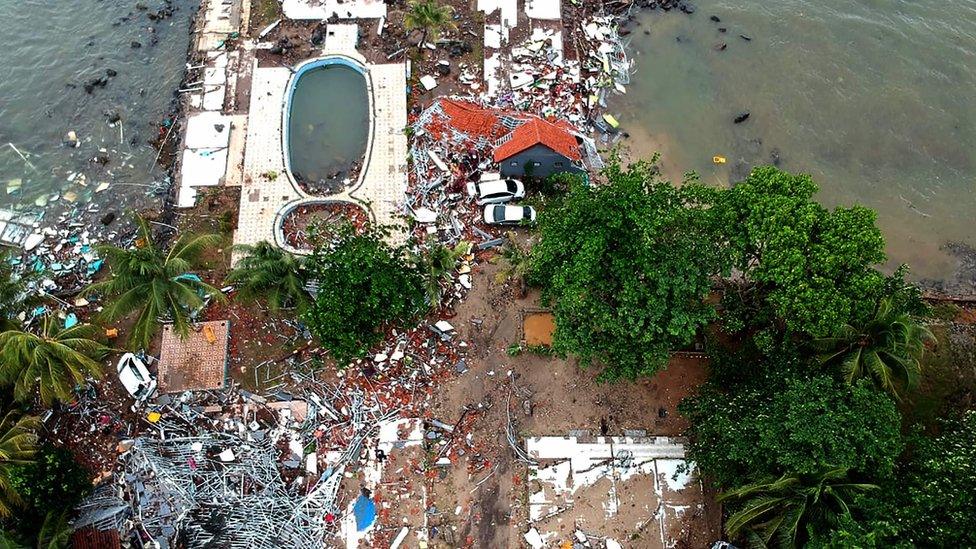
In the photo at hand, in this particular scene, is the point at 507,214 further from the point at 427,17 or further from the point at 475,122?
the point at 427,17

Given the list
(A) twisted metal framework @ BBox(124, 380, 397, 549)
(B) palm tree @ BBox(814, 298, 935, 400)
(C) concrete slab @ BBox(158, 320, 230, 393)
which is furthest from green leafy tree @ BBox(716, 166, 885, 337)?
(C) concrete slab @ BBox(158, 320, 230, 393)

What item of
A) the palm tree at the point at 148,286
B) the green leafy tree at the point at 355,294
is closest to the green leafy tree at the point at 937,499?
the green leafy tree at the point at 355,294

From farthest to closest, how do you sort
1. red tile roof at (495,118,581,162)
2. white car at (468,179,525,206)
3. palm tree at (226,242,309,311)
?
white car at (468,179,525,206)
red tile roof at (495,118,581,162)
palm tree at (226,242,309,311)

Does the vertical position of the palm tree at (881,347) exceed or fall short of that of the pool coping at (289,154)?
it falls short

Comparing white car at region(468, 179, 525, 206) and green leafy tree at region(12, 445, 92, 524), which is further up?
white car at region(468, 179, 525, 206)

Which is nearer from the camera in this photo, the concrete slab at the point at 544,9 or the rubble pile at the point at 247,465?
the rubble pile at the point at 247,465

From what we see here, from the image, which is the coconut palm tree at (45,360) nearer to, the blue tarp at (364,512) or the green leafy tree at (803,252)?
the blue tarp at (364,512)

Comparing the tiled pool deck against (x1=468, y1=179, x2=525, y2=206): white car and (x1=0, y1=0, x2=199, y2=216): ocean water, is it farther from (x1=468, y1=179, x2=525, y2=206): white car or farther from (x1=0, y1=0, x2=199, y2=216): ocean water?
(x1=0, y1=0, x2=199, y2=216): ocean water

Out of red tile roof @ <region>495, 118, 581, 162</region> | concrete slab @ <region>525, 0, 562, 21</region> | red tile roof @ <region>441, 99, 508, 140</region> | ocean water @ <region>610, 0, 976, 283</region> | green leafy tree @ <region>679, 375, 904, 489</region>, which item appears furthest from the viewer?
concrete slab @ <region>525, 0, 562, 21</region>

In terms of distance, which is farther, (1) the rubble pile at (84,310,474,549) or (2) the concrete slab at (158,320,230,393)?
(2) the concrete slab at (158,320,230,393)
